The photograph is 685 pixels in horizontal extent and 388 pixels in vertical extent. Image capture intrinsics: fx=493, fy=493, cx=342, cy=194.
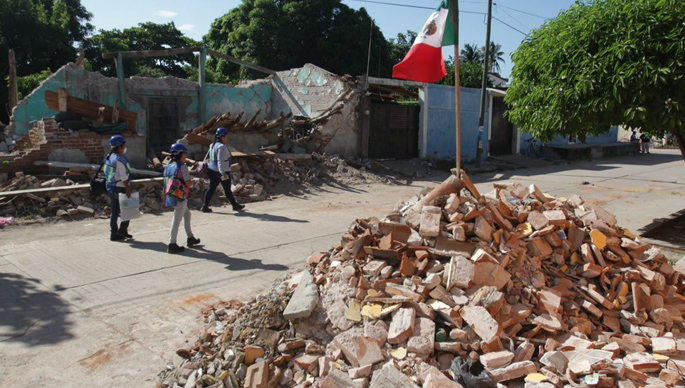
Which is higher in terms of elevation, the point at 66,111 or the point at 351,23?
the point at 351,23

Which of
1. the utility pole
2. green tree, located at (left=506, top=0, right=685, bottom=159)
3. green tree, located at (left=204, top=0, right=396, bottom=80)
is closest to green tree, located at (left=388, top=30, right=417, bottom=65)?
green tree, located at (left=204, top=0, right=396, bottom=80)

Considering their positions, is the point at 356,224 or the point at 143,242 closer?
the point at 356,224

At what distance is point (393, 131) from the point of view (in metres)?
18.8

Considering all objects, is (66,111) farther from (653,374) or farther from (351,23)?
(351,23)

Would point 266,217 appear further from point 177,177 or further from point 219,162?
point 177,177

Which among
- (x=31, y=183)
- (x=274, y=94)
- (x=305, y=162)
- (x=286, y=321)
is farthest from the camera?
(x=274, y=94)

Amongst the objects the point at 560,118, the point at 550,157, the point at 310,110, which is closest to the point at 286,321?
the point at 560,118

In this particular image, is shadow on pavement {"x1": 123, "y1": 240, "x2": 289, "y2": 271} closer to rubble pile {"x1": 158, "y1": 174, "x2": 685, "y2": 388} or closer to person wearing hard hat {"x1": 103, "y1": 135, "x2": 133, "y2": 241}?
person wearing hard hat {"x1": 103, "y1": 135, "x2": 133, "y2": 241}

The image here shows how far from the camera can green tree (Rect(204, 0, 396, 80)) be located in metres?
28.5

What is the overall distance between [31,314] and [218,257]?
8.11 feet

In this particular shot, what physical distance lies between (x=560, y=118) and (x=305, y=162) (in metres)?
8.38

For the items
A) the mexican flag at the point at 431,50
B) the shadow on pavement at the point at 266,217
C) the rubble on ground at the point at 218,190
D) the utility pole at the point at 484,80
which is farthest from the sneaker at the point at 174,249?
the utility pole at the point at 484,80

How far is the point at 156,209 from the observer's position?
10102mm

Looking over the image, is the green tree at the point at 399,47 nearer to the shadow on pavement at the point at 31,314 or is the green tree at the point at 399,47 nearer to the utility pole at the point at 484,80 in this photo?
the utility pole at the point at 484,80
